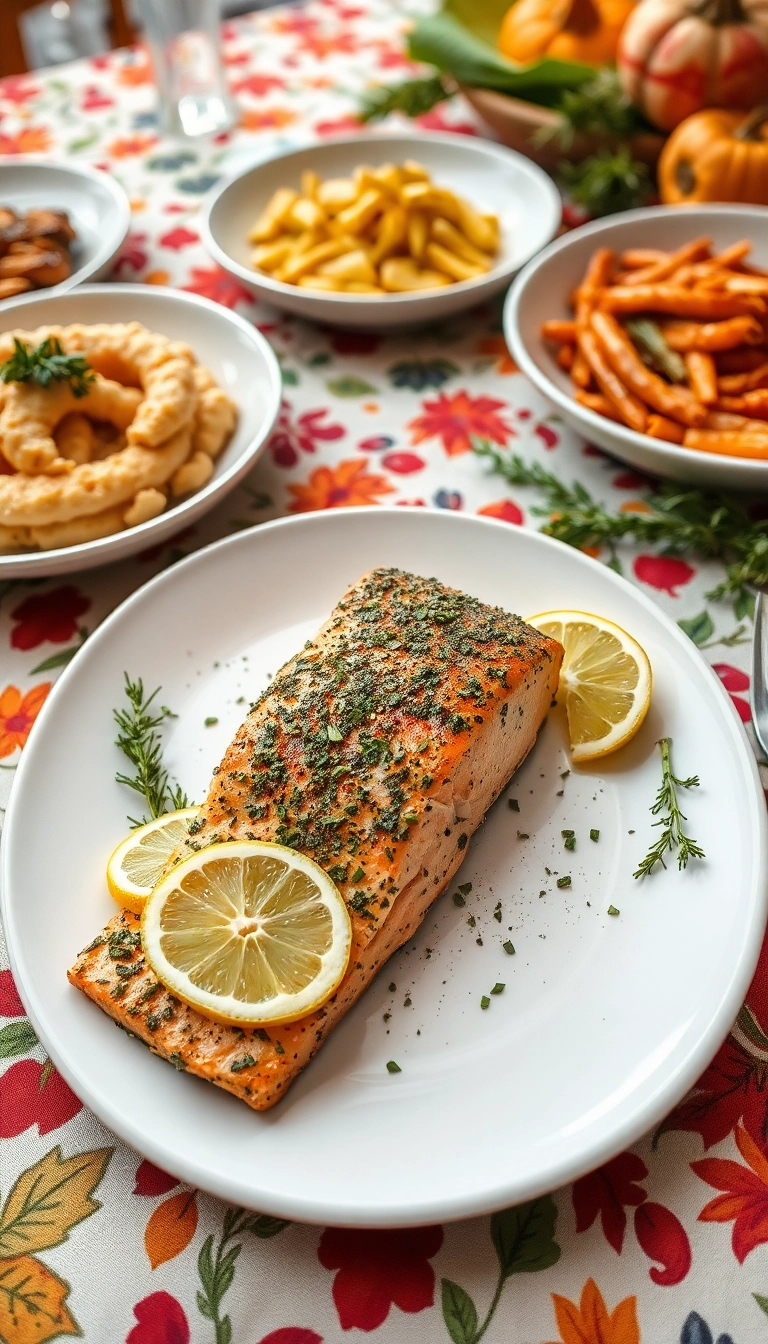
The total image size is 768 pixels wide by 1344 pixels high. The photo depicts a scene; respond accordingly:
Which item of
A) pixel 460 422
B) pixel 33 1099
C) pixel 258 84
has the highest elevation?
pixel 258 84

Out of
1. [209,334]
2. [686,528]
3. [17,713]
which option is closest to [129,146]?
[209,334]

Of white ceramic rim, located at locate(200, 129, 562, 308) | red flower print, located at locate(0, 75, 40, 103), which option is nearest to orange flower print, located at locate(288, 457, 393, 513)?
white ceramic rim, located at locate(200, 129, 562, 308)

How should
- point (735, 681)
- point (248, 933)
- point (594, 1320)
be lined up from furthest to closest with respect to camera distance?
point (735, 681) → point (248, 933) → point (594, 1320)

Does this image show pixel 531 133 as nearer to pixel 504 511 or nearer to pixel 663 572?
pixel 504 511

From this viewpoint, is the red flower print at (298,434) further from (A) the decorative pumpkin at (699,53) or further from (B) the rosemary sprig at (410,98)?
(B) the rosemary sprig at (410,98)

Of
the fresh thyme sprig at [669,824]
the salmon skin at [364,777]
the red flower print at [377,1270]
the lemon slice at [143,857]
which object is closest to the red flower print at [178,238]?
the salmon skin at [364,777]

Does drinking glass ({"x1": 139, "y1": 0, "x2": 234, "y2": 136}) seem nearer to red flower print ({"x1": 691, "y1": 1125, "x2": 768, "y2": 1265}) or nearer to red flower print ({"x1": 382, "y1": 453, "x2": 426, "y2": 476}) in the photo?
red flower print ({"x1": 382, "y1": 453, "x2": 426, "y2": 476})
